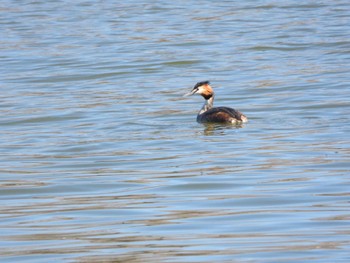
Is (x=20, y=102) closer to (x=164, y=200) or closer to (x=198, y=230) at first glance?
(x=164, y=200)

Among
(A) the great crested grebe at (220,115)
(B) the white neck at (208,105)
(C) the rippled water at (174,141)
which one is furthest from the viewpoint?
(B) the white neck at (208,105)

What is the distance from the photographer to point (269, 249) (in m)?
6.92

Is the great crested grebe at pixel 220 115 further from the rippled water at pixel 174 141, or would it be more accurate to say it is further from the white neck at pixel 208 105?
the rippled water at pixel 174 141

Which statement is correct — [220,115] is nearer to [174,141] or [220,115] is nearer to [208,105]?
[208,105]

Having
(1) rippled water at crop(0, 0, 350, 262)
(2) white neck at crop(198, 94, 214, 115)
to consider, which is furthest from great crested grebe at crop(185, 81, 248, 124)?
(1) rippled water at crop(0, 0, 350, 262)

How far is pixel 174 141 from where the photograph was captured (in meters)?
12.8

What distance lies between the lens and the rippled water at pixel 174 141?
24.4 feet

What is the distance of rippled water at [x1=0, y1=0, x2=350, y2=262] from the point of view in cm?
744

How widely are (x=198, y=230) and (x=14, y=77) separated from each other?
41.8ft

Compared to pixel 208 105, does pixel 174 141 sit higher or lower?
higher

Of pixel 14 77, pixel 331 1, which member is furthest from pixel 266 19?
pixel 14 77

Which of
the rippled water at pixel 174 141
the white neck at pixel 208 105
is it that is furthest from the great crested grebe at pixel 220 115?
the rippled water at pixel 174 141

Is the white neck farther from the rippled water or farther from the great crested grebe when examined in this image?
the rippled water

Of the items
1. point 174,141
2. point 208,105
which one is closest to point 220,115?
point 208,105
